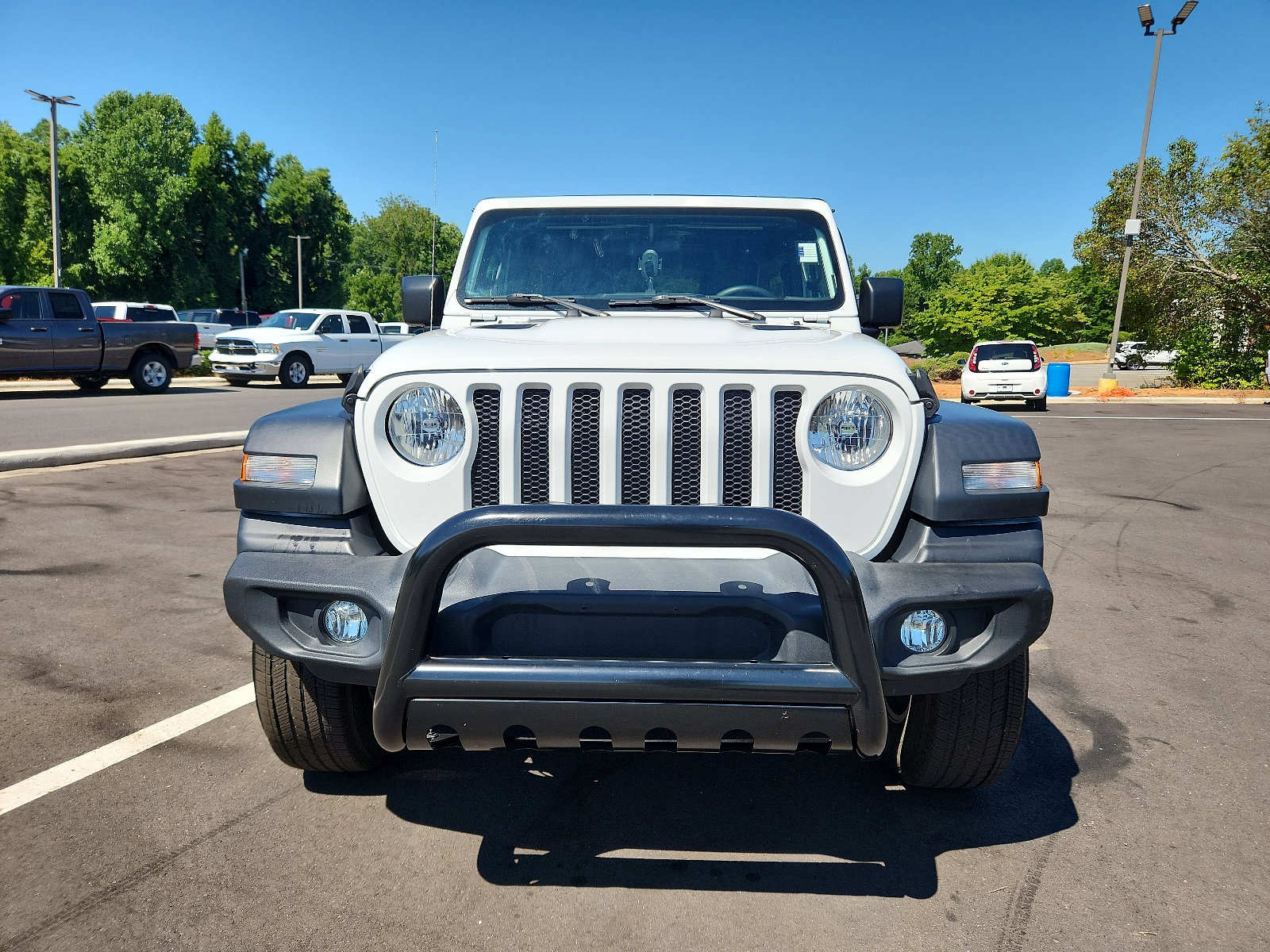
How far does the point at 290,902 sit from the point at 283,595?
767 mm

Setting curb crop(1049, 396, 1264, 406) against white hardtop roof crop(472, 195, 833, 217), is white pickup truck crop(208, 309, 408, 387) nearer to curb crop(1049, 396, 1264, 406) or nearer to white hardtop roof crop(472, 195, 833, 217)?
curb crop(1049, 396, 1264, 406)

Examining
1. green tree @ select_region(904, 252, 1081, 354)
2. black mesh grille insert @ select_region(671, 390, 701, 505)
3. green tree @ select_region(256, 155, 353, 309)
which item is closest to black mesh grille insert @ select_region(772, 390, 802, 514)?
black mesh grille insert @ select_region(671, 390, 701, 505)

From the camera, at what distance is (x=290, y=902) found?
2.42 m

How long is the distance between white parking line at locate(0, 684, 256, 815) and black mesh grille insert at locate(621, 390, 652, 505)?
1.60 m

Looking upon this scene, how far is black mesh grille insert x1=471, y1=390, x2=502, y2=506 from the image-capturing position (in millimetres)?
2613

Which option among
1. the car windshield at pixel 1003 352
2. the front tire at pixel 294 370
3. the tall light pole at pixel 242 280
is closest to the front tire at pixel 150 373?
the front tire at pixel 294 370

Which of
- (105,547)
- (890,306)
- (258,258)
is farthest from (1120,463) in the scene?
(258,258)

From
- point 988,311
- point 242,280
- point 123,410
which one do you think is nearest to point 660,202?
point 123,410

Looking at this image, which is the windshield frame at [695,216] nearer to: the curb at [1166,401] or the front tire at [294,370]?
the front tire at [294,370]

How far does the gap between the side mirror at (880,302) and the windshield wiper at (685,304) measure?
0.55 metres

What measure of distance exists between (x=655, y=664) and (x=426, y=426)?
3.13 feet

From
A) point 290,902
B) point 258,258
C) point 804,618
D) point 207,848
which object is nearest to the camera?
point 804,618

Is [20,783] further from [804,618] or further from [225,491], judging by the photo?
[225,491]

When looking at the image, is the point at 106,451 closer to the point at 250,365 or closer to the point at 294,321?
the point at 250,365
